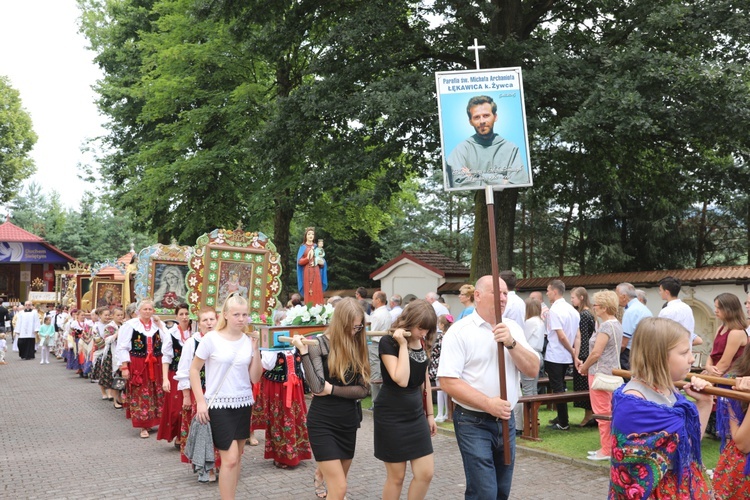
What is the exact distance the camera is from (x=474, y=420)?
4680 millimetres

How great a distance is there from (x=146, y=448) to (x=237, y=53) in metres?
16.5

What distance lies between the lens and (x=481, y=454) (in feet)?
15.2

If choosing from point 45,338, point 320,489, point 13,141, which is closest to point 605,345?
point 320,489

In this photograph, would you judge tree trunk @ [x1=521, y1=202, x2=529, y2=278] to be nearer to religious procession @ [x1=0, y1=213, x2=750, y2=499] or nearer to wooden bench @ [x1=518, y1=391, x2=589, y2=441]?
religious procession @ [x1=0, y1=213, x2=750, y2=499]

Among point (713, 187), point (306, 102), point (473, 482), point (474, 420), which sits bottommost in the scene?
point (473, 482)

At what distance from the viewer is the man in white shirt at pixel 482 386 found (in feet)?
15.1

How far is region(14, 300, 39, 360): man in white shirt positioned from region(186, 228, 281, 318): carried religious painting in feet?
64.4

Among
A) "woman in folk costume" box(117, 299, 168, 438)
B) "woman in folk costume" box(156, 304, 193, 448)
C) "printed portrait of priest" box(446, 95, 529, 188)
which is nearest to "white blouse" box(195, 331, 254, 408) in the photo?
"printed portrait of priest" box(446, 95, 529, 188)

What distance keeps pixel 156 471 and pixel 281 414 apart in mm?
1573

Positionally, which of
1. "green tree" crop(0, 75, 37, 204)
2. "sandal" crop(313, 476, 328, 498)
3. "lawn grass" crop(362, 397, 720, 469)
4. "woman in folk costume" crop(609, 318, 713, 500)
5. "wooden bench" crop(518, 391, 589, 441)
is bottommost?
"lawn grass" crop(362, 397, 720, 469)

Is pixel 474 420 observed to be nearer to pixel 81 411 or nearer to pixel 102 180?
pixel 81 411

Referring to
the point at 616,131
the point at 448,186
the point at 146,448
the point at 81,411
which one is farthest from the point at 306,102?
the point at 448,186

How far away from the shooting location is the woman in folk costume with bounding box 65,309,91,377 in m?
21.8

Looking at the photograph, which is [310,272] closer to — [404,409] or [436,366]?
[436,366]
